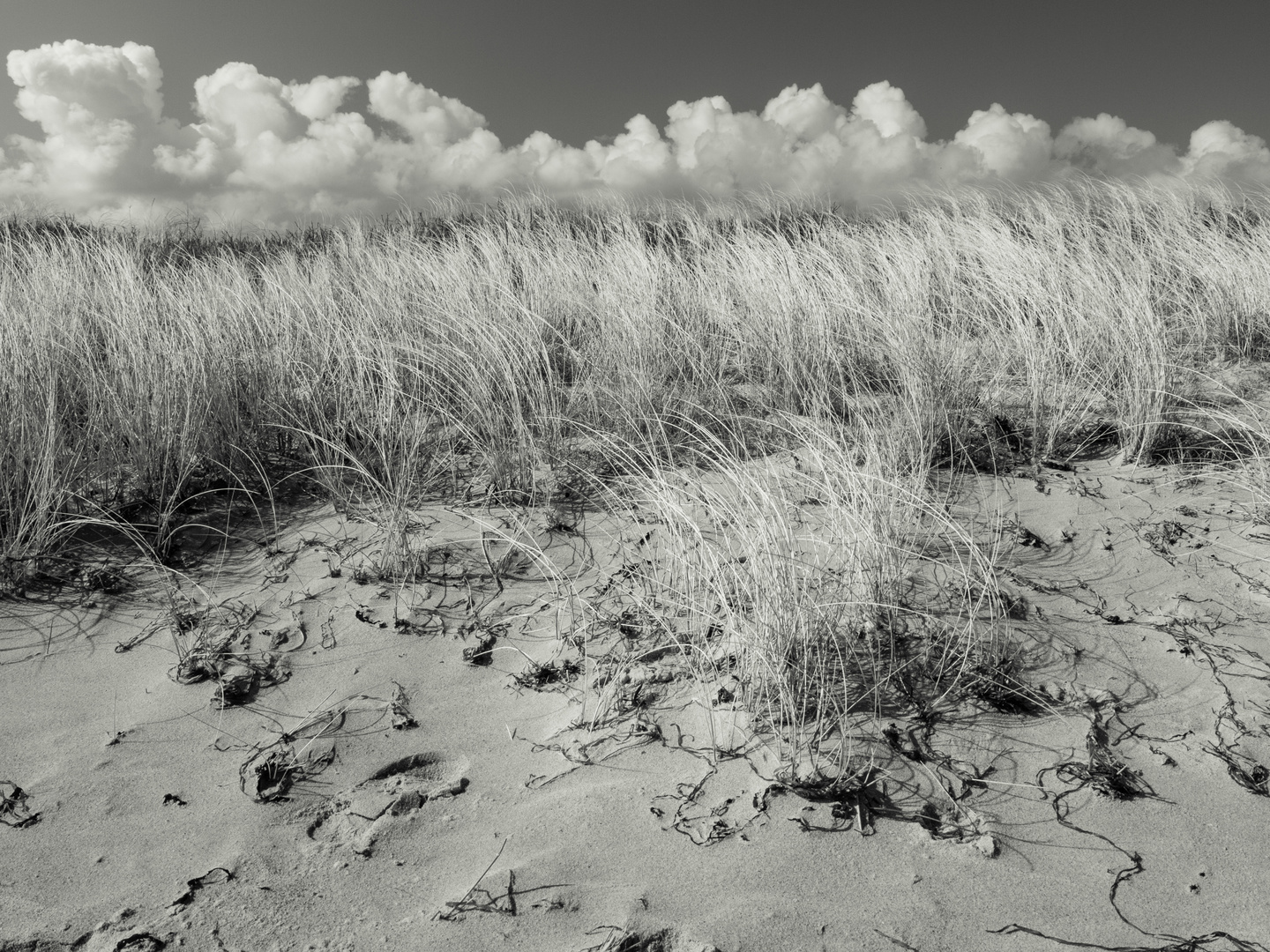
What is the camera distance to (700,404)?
3684 mm

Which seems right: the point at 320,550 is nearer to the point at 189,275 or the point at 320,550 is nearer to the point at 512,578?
the point at 512,578

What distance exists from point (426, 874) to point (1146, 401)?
130 inches

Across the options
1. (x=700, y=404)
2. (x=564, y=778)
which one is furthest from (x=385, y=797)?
(x=700, y=404)

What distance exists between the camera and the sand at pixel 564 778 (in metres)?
1.48

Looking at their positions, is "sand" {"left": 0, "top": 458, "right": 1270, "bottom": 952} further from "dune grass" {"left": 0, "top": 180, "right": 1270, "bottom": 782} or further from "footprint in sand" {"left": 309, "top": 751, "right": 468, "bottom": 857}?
"dune grass" {"left": 0, "top": 180, "right": 1270, "bottom": 782}

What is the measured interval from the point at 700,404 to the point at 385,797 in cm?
235

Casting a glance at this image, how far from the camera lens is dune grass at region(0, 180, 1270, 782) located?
7.05 ft

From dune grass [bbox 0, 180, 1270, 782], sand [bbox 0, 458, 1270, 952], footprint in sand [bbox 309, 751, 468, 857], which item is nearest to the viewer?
sand [bbox 0, 458, 1270, 952]

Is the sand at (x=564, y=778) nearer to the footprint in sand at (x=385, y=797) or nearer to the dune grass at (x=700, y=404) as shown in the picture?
the footprint in sand at (x=385, y=797)

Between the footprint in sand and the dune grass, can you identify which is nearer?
the footprint in sand

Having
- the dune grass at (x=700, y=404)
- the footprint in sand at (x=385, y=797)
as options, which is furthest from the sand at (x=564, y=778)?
the dune grass at (x=700, y=404)

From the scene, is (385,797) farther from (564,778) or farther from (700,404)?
(700,404)

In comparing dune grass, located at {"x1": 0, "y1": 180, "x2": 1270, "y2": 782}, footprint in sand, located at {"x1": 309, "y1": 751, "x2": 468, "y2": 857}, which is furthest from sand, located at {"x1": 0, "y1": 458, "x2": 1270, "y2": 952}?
dune grass, located at {"x1": 0, "y1": 180, "x2": 1270, "y2": 782}

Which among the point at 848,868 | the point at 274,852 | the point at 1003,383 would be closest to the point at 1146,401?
the point at 1003,383
